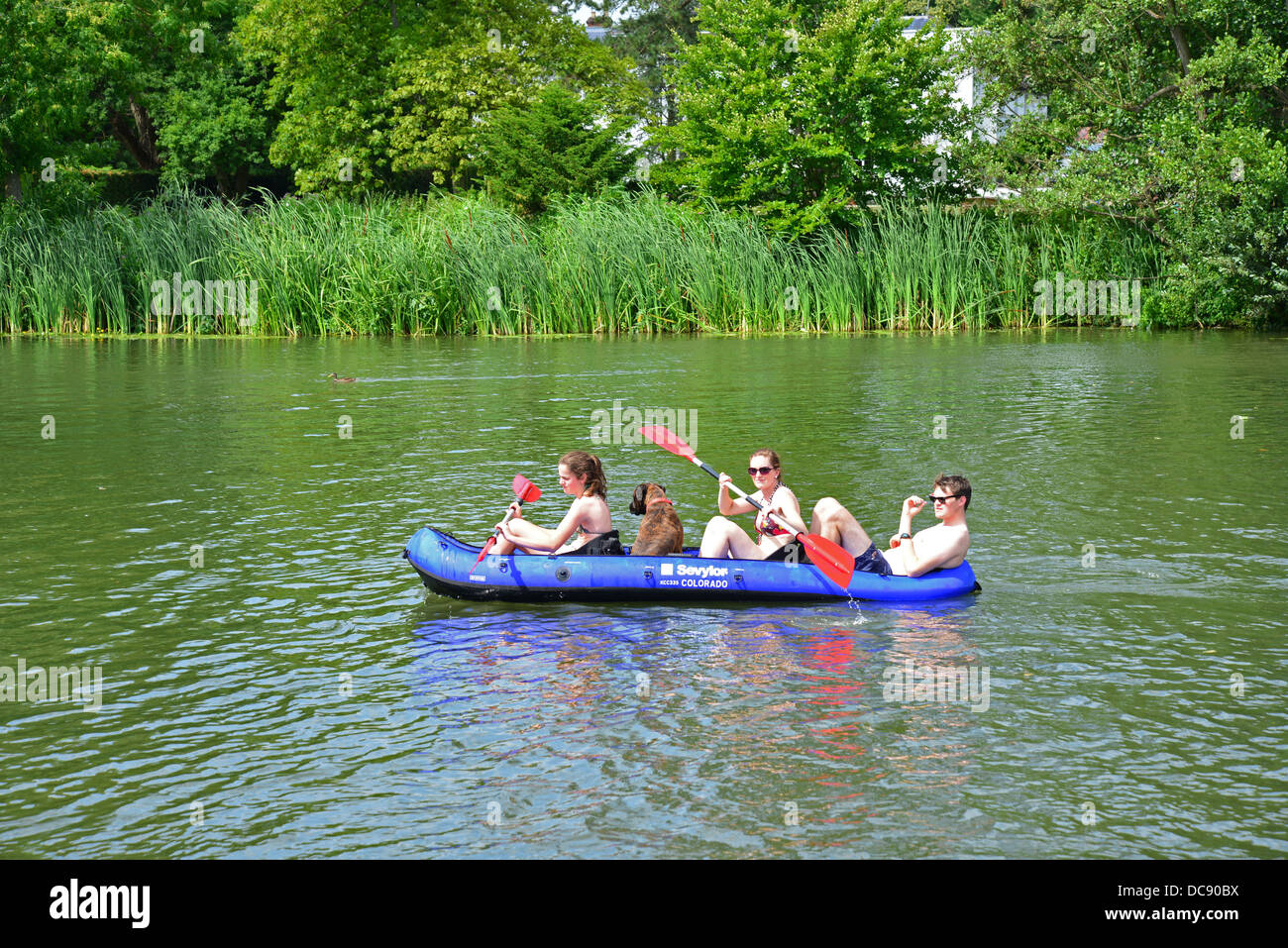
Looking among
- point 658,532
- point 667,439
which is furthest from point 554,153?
point 658,532

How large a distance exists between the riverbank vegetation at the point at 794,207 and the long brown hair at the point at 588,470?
1796 cm

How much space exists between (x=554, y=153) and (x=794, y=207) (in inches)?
301

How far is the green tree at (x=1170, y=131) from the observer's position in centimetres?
2591

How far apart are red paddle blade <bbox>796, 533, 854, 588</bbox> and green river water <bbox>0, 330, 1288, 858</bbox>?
0.68ft

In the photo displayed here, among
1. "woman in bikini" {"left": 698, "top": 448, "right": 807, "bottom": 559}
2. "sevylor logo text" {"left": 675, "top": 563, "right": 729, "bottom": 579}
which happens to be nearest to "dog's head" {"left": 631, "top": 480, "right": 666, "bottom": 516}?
"woman in bikini" {"left": 698, "top": 448, "right": 807, "bottom": 559}

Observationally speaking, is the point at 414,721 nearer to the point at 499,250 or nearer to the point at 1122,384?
the point at 1122,384

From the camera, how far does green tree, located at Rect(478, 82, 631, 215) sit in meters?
36.3

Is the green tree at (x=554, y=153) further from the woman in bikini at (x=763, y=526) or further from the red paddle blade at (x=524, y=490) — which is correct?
the woman in bikini at (x=763, y=526)

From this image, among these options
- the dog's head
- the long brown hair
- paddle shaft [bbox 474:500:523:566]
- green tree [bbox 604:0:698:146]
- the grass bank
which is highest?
green tree [bbox 604:0:698:146]

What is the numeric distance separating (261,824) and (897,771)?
2.55 metres

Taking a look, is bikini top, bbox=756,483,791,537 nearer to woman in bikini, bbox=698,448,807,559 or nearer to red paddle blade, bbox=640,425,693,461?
woman in bikini, bbox=698,448,807,559

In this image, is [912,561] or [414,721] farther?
[912,561]

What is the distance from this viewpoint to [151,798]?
5.61 m
